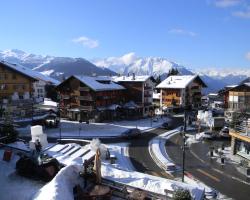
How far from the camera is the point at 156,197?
21.7m

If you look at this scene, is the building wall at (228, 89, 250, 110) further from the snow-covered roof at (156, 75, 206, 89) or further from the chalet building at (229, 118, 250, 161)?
the chalet building at (229, 118, 250, 161)

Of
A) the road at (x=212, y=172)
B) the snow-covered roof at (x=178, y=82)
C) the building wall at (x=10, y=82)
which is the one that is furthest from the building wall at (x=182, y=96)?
the road at (x=212, y=172)

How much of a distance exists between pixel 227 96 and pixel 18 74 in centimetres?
4535

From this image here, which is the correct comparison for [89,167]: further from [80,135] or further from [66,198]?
[80,135]

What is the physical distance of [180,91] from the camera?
88.3 metres

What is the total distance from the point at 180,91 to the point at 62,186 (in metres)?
70.5

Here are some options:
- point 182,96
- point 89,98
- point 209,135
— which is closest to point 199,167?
point 209,135

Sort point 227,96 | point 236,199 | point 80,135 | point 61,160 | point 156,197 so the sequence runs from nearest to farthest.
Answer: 1. point 156,197
2. point 236,199
3. point 61,160
4. point 80,135
5. point 227,96

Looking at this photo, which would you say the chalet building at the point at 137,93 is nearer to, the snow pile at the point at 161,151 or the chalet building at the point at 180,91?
the chalet building at the point at 180,91

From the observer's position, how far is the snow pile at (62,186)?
1955cm

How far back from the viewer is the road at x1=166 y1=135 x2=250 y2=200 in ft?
95.3

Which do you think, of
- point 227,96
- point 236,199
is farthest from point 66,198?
point 227,96

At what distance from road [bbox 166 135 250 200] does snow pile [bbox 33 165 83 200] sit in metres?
13.4

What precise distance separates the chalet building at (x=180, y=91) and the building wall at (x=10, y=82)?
38565 mm
